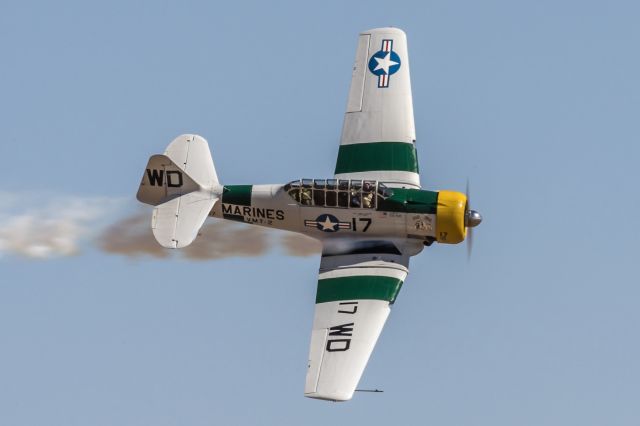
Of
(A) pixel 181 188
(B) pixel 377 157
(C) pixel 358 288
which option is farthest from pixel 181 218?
(B) pixel 377 157

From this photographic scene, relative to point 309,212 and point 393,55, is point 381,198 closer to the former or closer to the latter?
point 309,212

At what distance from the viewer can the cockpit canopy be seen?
125ft

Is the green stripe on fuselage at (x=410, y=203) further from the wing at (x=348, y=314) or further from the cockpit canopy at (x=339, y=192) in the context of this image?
the wing at (x=348, y=314)

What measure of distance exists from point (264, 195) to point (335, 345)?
4459 millimetres

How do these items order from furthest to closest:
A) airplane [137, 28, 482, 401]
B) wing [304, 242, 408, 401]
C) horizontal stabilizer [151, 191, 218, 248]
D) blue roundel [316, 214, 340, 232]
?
1. blue roundel [316, 214, 340, 232]
2. horizontal stabilizer [151, 191, 218, 248]
3. airplane [137, 28, 482, 401]
4. wing [304, 242, 408, 401]

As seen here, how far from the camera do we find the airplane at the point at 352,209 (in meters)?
36.7

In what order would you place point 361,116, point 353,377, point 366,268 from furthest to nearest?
point 361,116, point 366,268, point 353,377

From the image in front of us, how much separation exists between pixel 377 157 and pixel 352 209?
1955mm

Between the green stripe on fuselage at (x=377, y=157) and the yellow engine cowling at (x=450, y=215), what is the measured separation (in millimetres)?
1613

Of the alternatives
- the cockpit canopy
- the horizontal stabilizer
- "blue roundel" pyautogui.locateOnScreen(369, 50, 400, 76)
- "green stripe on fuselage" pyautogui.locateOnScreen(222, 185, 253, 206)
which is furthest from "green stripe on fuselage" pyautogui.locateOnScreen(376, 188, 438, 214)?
"blue roundel" pyautogui.locateOnScreen(369, 50, 400, 76)

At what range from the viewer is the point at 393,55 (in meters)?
41.5

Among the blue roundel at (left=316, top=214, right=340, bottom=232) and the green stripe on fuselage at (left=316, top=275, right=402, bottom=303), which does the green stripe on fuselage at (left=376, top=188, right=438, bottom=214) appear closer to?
the blue roundel at (left=316, top=214, right=340, bottom=232)

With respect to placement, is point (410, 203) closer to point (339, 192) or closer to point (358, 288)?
point (339, 192)

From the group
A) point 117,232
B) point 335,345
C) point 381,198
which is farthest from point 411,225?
point 117,232
